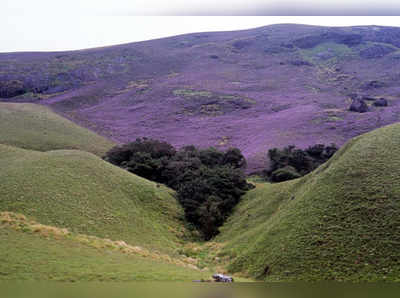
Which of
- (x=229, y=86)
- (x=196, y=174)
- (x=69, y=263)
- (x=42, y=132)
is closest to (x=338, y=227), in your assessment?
(x=69, y=263)

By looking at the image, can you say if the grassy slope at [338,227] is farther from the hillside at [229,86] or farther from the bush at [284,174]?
the hillside at [229,86]

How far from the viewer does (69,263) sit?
21.4 metres

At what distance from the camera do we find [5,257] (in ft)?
70.3

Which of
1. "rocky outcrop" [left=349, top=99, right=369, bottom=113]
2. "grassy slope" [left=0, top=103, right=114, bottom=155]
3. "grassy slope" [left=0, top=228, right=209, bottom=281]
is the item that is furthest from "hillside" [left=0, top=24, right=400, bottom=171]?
"grassy slope" [left=0, top=228, right=209, bottom=281]

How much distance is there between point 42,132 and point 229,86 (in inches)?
2060

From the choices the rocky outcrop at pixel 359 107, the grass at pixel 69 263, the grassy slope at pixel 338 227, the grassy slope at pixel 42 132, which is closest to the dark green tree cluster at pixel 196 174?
the grassy slope at pixel 338 227

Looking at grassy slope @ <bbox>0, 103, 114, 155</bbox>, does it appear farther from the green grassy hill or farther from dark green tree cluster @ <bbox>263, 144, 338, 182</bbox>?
the green grassy hill

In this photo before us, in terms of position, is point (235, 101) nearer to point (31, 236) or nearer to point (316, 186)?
point (316, 186)

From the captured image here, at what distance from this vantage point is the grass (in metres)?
19.2

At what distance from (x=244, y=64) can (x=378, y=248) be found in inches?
4369

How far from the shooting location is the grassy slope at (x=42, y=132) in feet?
201

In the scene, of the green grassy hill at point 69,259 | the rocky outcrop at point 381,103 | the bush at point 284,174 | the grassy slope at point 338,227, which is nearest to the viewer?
the green grassy hill at point 69,259

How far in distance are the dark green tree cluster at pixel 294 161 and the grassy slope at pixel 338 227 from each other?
15127mm

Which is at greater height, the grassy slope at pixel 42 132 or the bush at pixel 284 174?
the grassy slope at pixel 42 132
